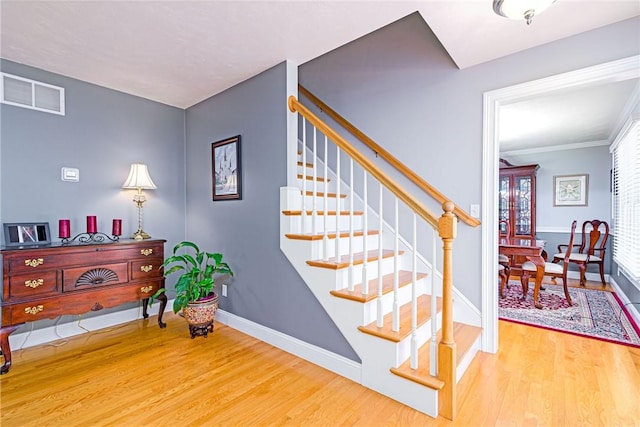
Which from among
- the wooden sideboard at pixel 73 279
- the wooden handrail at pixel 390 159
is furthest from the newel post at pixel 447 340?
the wooden sideboard at pixel 73 279

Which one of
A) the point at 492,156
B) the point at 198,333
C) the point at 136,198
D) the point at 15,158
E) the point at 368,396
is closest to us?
the point at 368,396

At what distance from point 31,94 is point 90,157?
0.63m

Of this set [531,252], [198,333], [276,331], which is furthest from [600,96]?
[198,333]

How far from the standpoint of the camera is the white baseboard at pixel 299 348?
2062 millimetres

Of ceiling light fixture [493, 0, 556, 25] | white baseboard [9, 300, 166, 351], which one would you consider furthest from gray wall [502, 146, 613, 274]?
white baseboard [9, 300, 166, 351]

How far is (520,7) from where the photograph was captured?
1.57m

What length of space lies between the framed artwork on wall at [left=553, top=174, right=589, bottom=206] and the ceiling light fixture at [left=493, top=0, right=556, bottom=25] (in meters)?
4.93

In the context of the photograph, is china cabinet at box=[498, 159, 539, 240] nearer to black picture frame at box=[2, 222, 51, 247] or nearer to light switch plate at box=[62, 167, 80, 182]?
light switch plate at box=[62, 167, 80, 182]

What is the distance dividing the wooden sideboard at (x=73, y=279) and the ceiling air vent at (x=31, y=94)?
1227 millimetres

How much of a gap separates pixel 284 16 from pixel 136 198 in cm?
238

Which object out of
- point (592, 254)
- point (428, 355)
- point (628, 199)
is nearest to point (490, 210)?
point (428, 355)

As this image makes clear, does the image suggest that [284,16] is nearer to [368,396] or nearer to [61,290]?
[368,396]

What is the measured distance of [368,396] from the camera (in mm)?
1849

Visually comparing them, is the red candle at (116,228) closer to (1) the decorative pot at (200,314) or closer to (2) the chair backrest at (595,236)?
(1) the decorative pot at (200,314)
